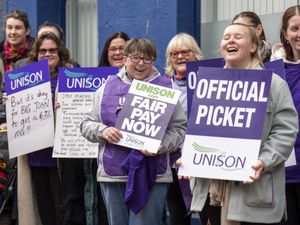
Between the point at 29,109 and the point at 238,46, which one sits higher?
the point at 238,46

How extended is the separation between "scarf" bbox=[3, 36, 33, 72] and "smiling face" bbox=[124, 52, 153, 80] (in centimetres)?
245

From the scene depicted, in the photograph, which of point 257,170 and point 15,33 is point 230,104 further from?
point 15,33

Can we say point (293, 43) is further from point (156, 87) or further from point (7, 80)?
point (7, 80)

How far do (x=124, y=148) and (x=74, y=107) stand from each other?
1.50m

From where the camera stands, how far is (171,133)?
6441 millimetres

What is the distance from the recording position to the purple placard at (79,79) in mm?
7734

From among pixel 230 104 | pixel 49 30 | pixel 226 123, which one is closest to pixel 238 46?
pixel 230 104

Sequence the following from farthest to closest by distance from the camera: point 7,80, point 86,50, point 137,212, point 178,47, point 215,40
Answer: point 86,50
point 215,40
point 7,80
point 178,47
point 137,212

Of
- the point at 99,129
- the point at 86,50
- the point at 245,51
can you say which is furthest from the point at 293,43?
the point at 86,50

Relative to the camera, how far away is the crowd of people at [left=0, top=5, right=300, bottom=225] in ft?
17.7

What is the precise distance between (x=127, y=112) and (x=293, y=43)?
127 cm

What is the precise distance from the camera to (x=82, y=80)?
780 centimetres

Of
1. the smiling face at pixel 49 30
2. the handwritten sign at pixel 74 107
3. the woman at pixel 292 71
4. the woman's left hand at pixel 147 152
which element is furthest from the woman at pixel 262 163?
the smiling face at pixel 49 30

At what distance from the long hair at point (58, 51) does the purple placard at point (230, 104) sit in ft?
8.46
